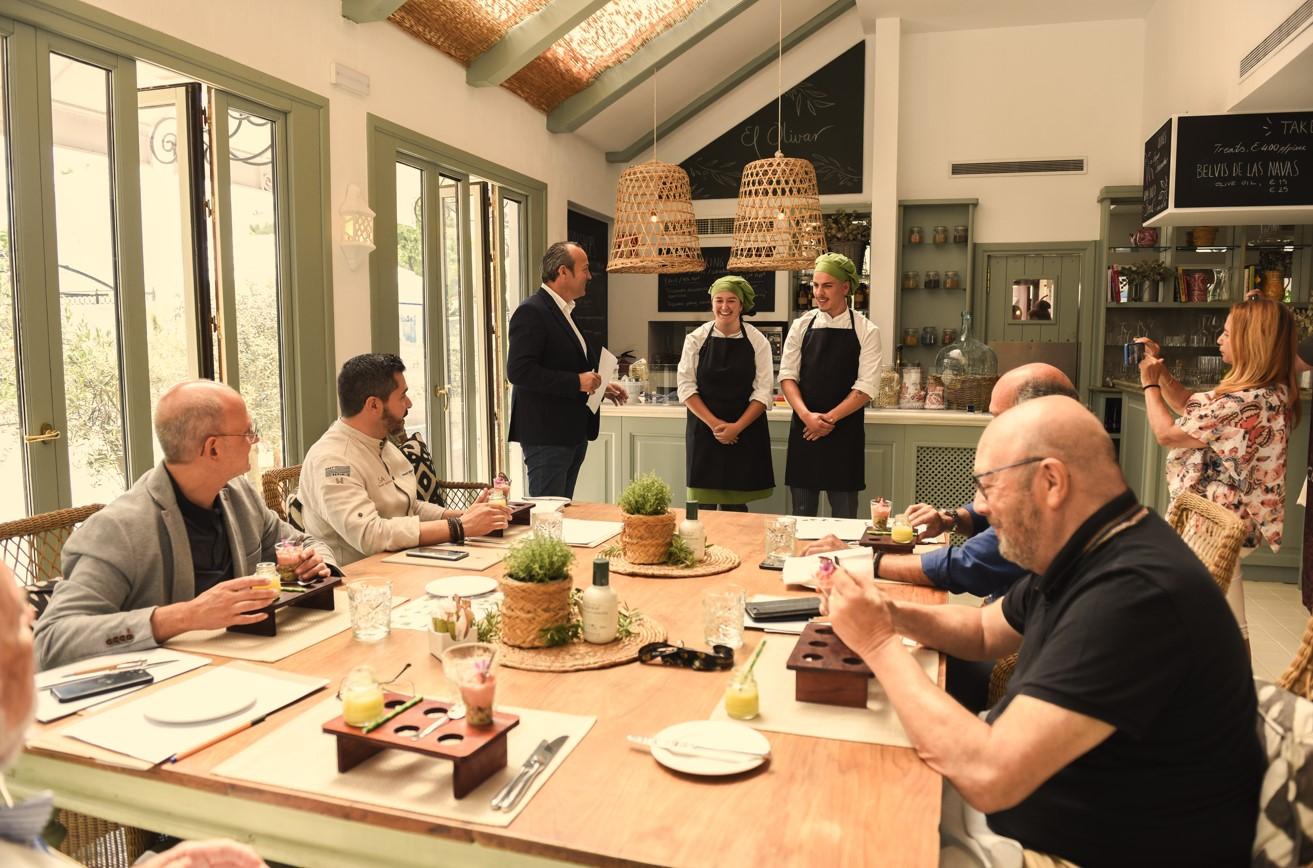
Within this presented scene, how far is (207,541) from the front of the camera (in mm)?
2330

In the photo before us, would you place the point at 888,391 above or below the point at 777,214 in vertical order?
below

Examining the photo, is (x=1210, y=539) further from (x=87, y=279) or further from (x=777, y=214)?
(x=87, y=279)

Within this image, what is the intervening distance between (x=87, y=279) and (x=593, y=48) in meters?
4.26

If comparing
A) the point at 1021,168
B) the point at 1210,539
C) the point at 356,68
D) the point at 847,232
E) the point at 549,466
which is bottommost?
the point at 549,466

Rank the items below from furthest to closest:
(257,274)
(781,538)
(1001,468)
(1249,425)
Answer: (257,274) → (1249,425) → (781,538) → (1001,468)

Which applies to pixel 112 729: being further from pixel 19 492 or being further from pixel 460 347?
pixel 460 347

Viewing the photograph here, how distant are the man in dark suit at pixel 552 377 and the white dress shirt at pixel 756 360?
1.91 ft

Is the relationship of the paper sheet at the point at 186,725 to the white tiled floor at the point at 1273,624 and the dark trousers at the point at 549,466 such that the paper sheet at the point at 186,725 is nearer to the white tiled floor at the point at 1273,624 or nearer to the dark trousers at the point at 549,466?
the dark trousers at the point at 549,466

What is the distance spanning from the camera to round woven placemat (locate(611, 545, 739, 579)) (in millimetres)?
2561

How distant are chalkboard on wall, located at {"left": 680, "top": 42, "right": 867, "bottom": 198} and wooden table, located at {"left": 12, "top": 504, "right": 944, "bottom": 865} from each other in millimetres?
7307

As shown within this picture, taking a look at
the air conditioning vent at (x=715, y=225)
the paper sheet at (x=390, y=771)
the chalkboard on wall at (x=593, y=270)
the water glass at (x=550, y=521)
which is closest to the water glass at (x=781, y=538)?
the water glass at (x=550, y=521)

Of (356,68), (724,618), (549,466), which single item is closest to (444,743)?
(724,618)

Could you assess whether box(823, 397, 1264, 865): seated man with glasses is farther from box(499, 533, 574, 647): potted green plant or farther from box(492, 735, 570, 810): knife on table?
box(499, 533, 574, 647): potted green plant

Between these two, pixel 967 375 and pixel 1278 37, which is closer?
pixel 1278 37
